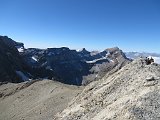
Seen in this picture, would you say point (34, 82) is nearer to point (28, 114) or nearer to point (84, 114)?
point (28, 114)

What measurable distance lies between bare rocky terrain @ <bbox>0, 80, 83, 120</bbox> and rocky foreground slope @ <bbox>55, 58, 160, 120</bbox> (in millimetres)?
9650

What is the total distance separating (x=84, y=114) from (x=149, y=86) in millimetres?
5209

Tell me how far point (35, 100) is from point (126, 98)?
92.1 ft

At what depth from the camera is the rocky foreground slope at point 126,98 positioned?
16812mm

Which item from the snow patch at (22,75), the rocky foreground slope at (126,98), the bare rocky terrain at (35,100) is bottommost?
the snow patch at (22,75)

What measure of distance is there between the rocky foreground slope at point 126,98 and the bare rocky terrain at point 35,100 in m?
9.65

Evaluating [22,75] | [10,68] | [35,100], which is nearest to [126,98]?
[35,100]

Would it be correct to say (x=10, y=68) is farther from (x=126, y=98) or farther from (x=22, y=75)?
(x=126, y=98)

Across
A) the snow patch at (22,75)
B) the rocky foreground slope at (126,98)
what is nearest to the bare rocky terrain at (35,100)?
the rocky foreground slope at (126,98)

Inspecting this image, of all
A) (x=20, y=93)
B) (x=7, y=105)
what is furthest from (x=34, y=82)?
(x=7, y=105)

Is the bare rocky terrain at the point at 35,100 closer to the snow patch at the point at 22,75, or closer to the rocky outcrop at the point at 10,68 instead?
the rocky outcrop at the point at 10,68

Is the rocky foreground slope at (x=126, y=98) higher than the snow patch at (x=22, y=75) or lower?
higher

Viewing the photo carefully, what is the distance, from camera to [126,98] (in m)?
18.8

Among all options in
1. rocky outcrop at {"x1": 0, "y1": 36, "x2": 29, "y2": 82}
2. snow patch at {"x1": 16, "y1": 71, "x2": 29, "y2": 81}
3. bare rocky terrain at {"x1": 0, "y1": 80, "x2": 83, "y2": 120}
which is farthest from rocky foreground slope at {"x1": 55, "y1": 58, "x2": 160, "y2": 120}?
snow patch at {"x1": 16, "y1": 71, "x2": 29, "y2": 81}
